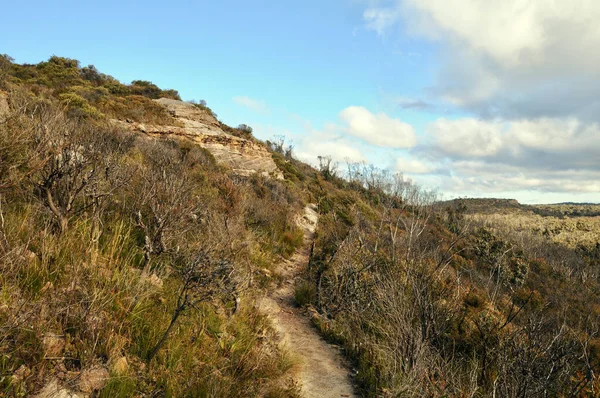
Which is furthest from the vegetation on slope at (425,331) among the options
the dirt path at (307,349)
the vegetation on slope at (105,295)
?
the vegetation on slope at (105,295)

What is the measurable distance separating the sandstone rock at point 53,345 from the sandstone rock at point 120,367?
1.52ft

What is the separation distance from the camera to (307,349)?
6363 millimetres

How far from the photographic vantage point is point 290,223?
15.5m

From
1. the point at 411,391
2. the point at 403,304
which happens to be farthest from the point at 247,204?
the point at 411,391

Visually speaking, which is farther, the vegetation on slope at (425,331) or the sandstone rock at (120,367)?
the vegetation on slope at (425,331)

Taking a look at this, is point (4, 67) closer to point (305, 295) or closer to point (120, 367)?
point (305, 295)

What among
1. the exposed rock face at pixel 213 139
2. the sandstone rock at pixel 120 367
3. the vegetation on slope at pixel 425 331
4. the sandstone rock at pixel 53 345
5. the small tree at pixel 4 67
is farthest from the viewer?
the exposed rock face at pixel 213 139

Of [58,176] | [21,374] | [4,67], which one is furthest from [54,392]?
[4,67]

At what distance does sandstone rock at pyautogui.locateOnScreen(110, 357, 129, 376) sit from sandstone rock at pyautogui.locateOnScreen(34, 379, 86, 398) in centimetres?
35

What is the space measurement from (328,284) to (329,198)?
677 inches

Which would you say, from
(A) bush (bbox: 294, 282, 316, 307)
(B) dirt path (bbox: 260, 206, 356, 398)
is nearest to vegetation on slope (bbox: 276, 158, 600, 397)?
(A) bush (bbox: 294, 282, 316, 307)

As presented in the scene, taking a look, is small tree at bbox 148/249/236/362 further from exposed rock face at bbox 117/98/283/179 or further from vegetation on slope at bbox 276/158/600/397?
exposed rock face at bbox 117/98/283/179

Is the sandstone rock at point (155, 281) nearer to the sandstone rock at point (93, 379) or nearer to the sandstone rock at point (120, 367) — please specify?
the sandstone rock at point (120, 367)

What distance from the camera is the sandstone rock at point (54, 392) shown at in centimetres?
261
